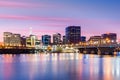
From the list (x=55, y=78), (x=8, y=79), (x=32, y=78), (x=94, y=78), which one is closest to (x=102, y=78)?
(x=94, y=78)

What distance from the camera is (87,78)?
44.7 metres

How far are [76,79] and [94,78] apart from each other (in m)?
2.91

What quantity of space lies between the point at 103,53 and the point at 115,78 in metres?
136

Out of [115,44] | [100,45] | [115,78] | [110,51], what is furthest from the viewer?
[110,51]

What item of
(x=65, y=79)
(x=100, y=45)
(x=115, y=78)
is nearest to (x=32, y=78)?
(x=65, y=79)

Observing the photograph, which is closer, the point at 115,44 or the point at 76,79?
the point at 76,79

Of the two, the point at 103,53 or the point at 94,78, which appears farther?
the point at 103,53

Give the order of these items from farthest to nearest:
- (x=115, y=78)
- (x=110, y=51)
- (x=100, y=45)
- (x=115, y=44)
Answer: (x=110, y=51) → (x=100, y=45) → (x=115, y=44) → (x=115, y=78)

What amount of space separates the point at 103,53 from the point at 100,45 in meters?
17.0

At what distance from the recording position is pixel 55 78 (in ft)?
148

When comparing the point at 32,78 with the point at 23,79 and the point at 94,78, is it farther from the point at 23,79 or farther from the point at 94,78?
the point at 94,78

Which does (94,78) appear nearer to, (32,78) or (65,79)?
(65,79)

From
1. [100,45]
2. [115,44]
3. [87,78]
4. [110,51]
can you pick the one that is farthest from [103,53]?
[87,78]

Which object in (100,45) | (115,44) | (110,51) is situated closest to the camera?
(115,44)
